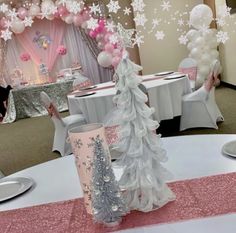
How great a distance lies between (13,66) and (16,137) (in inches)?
118

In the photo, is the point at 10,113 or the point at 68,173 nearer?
the point at 68,173

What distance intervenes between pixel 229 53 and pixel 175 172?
6.21 meters

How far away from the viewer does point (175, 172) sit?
1.07 metres

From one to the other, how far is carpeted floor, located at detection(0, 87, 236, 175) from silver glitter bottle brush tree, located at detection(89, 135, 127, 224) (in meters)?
3.22

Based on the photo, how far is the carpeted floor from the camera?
13.4ft

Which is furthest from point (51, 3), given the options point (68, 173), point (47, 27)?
point (68, 173)

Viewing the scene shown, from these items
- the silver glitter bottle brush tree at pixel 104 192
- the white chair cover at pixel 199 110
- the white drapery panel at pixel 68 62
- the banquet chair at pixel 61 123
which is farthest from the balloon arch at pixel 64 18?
the silver glitter bottle brush tree at pixel 104 192

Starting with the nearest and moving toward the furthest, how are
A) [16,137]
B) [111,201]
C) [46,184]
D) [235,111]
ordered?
[111,201]
[46,184]
[235,111]
[16,137]

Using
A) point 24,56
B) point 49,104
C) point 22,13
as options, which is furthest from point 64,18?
point 49,104

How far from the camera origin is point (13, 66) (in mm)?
8195

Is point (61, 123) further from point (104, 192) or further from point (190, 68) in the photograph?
point (104, 192)

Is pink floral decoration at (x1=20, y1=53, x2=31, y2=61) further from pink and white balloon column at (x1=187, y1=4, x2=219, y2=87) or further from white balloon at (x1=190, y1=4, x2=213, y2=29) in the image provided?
white balloon at (x1=190, y1=4, x2=213, y2=29)

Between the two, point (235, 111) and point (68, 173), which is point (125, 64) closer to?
point (68, 173)

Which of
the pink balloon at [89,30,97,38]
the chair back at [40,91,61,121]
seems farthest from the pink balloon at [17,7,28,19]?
the chair back at [40,91,61,121]
